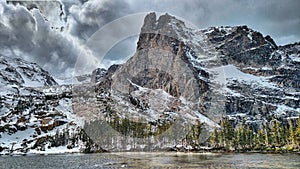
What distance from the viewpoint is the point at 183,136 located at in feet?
598

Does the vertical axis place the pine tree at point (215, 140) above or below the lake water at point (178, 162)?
above

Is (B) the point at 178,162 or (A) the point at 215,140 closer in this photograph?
(B) the point at 178,162

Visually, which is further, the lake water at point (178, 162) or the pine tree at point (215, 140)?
the pine tree at point (215, 140)

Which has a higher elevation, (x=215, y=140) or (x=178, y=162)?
(x=215, y=140)

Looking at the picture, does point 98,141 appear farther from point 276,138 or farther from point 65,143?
point 276,138

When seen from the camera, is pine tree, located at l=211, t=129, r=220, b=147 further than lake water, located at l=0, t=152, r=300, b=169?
Yes

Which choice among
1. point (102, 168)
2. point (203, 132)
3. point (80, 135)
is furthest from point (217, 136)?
point (102, 168)

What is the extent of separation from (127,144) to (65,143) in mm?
44442

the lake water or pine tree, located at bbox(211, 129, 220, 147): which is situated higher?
pine tree, located at bbox(211, 129, 220, 147)

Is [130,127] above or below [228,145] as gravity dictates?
above

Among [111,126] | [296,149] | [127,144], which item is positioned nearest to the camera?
[296,149]

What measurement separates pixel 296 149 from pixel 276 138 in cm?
2329

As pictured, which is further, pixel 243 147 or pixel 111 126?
pixel 111 126

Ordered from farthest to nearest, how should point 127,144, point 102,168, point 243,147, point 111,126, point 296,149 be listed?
point 111,126, point 127,144, point 243,147, point 296,149, point 102,168
